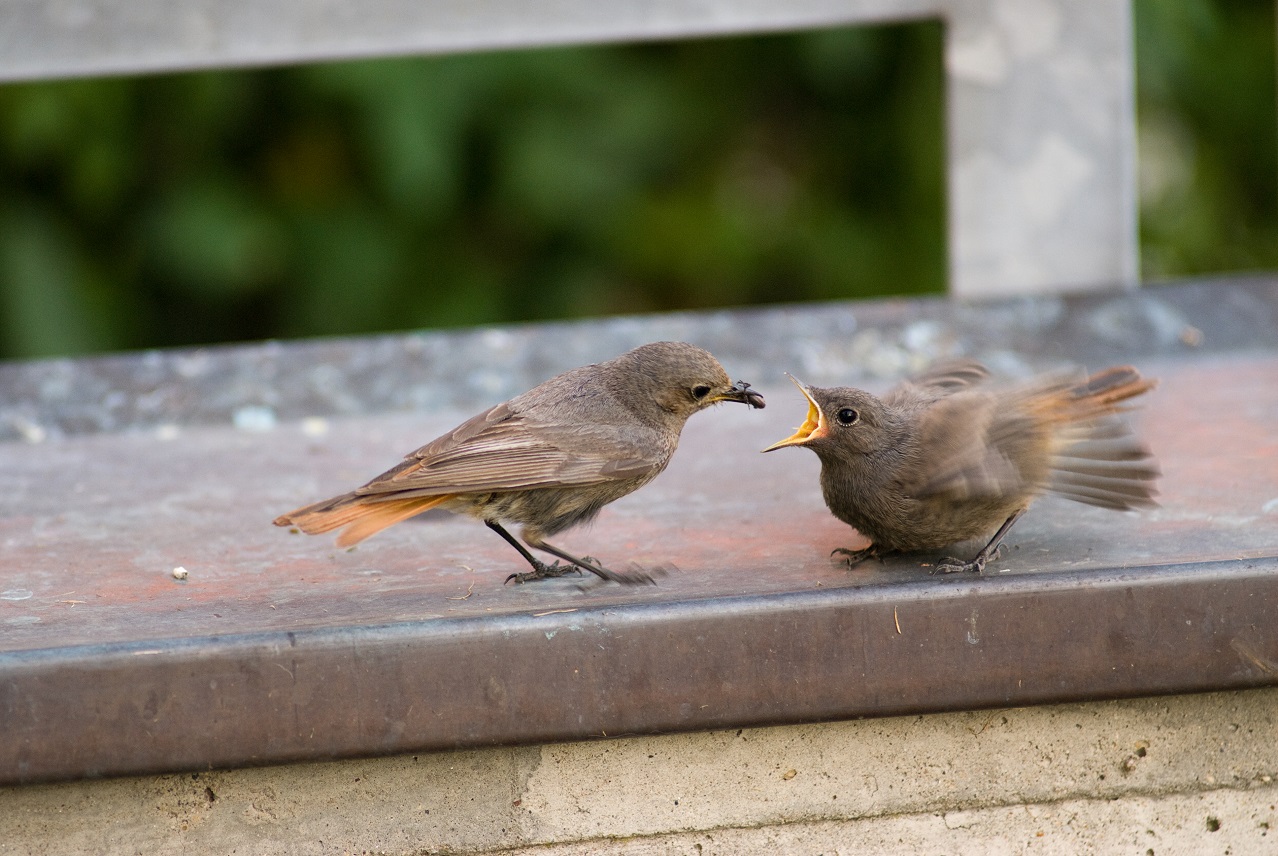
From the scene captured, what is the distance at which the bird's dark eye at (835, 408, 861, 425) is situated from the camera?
296 centimetres

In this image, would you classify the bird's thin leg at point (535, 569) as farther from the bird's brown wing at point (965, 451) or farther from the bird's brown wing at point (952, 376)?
the bird's brown wing at point (952, 376)

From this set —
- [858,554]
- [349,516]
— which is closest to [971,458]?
[858,554]

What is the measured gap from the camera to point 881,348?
5059 mm

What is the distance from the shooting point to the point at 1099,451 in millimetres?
2871

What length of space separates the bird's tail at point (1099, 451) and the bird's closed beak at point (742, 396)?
722 mm

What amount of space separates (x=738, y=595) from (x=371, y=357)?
2.88 meters

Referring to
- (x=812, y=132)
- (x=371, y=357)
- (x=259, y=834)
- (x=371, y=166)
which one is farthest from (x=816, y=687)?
(x=812, y=132)

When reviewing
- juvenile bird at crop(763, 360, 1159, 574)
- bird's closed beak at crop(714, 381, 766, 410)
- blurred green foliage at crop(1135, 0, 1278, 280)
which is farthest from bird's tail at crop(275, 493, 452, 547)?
blurred green foliage at crop(1135, 0, 1278, 280)

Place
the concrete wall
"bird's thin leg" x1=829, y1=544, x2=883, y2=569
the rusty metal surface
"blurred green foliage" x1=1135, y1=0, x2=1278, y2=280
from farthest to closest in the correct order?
"blurred green foliage" x1=1135, y1=0, x2=1278, y2=280 < "bird's thin leg" x1=829, y1=544, x2=883, y2=569 < the concrete wall < the rusty metal surface

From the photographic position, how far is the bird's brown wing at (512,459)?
292 cm

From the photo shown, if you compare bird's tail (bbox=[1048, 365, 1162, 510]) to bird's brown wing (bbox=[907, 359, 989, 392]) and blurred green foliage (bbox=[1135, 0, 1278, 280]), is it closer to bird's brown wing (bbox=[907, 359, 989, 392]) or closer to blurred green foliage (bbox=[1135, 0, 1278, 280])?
bird's brown wing (bbox=[907, 359, 989, 392])

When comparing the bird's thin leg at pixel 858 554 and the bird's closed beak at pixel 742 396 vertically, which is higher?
the bird's closed beak at pixel 742 396

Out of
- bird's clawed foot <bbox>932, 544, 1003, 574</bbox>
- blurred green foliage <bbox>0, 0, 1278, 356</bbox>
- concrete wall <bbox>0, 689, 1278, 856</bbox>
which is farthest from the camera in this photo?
blurred green foliage <bbox>0, 0, 1278, 356</bbox>

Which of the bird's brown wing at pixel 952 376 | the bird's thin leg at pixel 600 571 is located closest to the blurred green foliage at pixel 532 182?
the bird's brown wing at pixel 952 376
